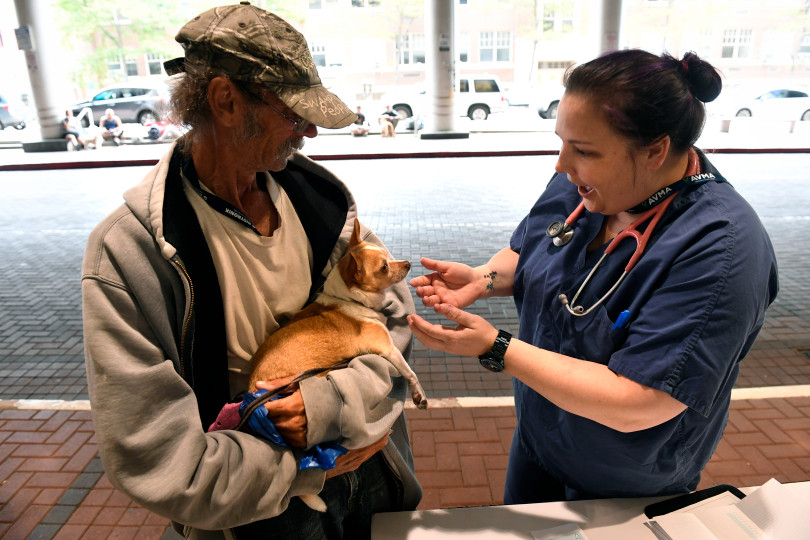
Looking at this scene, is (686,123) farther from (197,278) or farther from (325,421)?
(197,278)

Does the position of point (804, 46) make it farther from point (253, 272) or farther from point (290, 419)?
point (290, 419)

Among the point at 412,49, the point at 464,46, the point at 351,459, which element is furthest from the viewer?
the point at 412,49

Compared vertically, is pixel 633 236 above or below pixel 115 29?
below

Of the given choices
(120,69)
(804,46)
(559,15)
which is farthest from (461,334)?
(804,46)

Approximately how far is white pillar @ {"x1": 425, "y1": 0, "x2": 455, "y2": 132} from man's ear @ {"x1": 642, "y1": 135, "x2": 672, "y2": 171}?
15168 millimetres

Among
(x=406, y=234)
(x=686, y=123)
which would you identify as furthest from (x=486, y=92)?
(x=686, y=123)

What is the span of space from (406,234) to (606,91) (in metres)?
5.43

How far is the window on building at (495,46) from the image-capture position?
19.4 metres

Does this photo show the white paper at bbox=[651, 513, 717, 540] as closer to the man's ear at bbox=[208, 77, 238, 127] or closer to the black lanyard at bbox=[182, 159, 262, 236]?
the black lanyard at bbox=[182, 159, 262, 236]

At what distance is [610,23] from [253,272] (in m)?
16.5

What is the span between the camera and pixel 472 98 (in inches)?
783

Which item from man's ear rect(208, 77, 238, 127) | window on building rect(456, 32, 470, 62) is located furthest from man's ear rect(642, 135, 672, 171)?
window on building rect(456, 32, 470, 62)

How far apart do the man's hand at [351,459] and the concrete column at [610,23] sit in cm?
1599

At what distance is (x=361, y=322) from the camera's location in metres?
1.79
